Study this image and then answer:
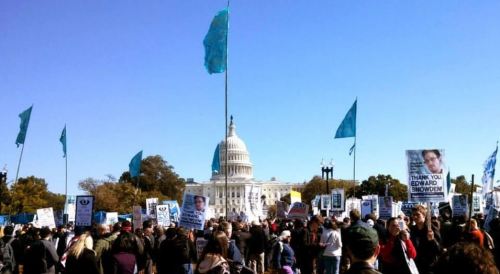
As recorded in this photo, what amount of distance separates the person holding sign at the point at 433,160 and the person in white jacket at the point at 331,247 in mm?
2406

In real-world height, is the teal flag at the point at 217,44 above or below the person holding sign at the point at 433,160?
above

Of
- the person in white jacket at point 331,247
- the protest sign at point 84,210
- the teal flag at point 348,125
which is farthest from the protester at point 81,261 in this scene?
the teal flag at point 348,125

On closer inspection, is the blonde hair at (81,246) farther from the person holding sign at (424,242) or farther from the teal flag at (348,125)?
the teal flag at (348,125)

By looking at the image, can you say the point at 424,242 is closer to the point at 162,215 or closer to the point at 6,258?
the point at 6,258

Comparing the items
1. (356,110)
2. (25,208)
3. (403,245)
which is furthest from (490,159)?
(25,208)

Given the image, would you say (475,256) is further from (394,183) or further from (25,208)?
(394,183)

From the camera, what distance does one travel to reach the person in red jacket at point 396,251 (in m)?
7.93

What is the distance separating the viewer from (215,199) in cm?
16888

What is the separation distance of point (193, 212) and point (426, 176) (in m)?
5.05

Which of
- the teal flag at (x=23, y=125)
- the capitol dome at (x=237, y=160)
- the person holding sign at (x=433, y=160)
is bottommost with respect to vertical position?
the person holding sign at (x=433, y=160)

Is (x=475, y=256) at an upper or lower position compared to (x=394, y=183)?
lower

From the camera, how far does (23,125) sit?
2766 centimetres

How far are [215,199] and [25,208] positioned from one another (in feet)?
352

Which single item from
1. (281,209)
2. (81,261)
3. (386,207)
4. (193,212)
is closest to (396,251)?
(81,261)
